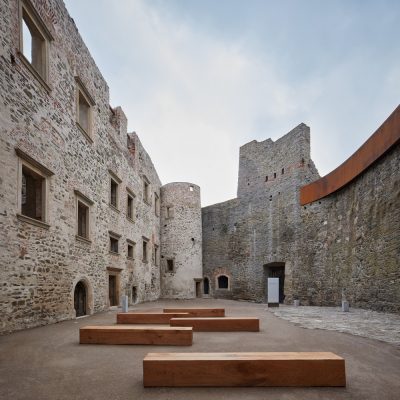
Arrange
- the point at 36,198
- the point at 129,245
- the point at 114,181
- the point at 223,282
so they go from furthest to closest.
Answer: the point at 223,282
the point at 129,245
the point at 114,181
the point at 36,198

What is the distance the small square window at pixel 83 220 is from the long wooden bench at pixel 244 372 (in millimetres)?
8140

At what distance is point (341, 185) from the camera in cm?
1270

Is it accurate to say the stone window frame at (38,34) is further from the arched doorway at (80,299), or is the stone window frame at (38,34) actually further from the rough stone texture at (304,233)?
the rough stone texture at (304,233)

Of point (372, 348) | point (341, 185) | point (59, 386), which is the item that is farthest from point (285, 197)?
point (59, 386)

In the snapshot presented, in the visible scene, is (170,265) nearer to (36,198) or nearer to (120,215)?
(120,215)

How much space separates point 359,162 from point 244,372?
10.2m

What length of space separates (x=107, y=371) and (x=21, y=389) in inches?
35.9

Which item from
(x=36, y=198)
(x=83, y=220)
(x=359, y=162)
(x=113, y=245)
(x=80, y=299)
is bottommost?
(x=80, y=299)

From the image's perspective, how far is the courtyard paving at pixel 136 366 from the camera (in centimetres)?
301

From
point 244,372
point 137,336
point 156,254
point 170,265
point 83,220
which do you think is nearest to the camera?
point 244,372

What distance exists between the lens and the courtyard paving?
9.86 feet

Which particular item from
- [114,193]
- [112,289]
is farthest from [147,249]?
[114,193]

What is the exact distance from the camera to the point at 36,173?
7.75 metres

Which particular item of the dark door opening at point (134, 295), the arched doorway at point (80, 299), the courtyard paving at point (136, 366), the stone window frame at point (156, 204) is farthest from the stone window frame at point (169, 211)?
the courtyard paving at point (136, 366)
